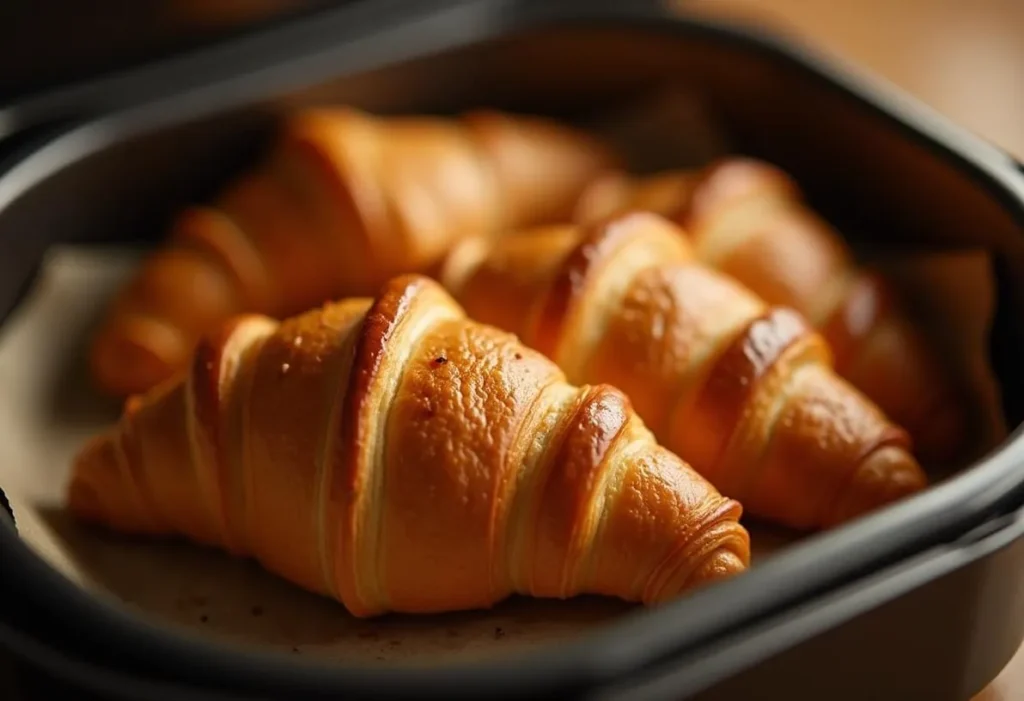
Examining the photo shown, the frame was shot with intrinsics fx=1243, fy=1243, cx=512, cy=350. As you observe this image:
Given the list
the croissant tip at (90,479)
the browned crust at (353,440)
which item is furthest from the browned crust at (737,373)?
the croissant tip at (90,479)

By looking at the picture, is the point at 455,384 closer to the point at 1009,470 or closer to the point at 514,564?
the point at 514,564

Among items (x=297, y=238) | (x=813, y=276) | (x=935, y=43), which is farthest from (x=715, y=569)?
(x=935, y=43)

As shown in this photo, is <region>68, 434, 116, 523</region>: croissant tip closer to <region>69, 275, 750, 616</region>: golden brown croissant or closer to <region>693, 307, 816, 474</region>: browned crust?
<region>69, 275, 750, 616</region>: golden brown croissant

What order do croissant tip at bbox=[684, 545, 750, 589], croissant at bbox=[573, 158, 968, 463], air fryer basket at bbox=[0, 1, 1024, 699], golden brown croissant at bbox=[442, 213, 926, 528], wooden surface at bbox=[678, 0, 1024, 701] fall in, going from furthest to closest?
wooden surface at bbox=[678, 0, 1024, 701] → croissant at bbox=[573, 158, 968, 463] → golden brown croissant at bbox=[442, 213, 926, 528] → croissant tip at bbox=[684, 545, 750, 589] → air fryer basket at bbox=[0, 1, 1024, 699]

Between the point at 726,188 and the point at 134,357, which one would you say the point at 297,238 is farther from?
the point at 726,188

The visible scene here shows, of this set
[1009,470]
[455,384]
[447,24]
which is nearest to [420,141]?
[447,24]

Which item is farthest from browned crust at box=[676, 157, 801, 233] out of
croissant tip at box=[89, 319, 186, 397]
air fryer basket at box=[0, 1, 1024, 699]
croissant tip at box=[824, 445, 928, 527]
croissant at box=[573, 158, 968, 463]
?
croissant tip at box=[89, 319, 186, 397]
